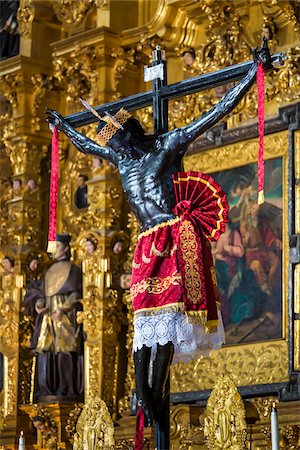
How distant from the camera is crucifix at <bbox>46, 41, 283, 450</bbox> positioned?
7.61 meters

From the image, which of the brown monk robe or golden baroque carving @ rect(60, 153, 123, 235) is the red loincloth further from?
the brown monk robe

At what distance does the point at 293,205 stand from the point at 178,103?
7.15ft

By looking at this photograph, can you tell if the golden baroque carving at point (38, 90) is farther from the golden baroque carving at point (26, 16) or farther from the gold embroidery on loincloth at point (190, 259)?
the gold embroidery on loincloth at point (190, 259)

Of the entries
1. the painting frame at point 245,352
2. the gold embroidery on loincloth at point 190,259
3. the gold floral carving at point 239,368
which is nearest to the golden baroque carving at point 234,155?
the painting frame at point 245,352

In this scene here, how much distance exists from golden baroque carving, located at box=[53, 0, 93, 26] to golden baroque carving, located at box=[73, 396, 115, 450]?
227 inches

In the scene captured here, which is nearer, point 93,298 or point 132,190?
point 132,190

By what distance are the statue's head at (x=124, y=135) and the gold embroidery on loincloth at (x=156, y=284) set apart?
927mm

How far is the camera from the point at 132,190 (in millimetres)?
8055

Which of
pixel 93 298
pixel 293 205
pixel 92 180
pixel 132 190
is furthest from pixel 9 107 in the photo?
pixel 132 190

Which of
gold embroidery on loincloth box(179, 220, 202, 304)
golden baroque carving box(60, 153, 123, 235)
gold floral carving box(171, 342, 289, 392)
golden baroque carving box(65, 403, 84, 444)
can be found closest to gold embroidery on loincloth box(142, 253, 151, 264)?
gold embroidery on loincloth box(179, 220, 202, 304)

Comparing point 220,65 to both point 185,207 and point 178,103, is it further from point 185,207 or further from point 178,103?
point 185,207

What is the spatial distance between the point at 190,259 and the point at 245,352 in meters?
5.22

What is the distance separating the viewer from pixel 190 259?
776 cm

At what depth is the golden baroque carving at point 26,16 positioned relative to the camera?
15.6 m
